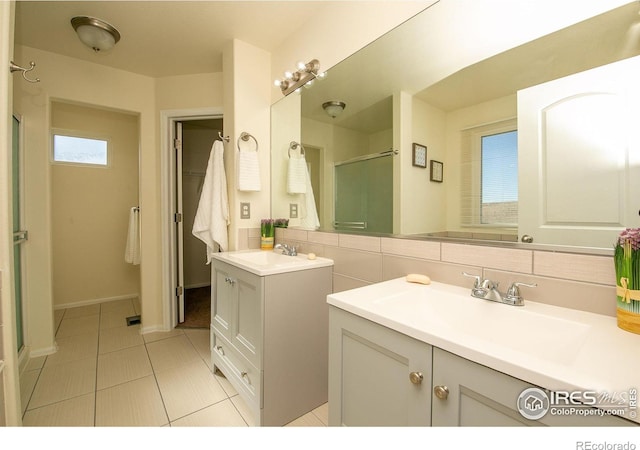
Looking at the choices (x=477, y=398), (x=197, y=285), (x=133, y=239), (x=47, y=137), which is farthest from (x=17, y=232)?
(x=477, y=398)

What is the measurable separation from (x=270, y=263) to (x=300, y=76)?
1.28m

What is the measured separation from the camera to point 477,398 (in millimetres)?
567

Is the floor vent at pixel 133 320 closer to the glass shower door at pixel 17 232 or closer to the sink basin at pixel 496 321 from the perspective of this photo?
the glass shower door at pixel 17 232

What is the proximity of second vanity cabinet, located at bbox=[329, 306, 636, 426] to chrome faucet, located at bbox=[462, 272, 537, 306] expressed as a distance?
1.23 ft

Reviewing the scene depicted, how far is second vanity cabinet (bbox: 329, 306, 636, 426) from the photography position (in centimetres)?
53

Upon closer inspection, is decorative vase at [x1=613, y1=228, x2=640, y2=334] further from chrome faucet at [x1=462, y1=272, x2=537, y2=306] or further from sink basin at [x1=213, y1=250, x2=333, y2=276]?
sink basin at [x1=213, y1=250, x2=333, y2=276]

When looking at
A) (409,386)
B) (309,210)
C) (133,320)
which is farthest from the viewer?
(133,320)

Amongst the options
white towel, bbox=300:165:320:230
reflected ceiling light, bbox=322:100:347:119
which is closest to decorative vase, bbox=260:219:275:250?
white towel, bbox=300:165:320:230

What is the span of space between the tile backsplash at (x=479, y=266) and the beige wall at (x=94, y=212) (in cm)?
307

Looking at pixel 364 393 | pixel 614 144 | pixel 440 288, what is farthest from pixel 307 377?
pixel 614 144

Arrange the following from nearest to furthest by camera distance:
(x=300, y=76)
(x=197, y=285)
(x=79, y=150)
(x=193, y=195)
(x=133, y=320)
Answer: (x=300, y=76) < (x=133, y=320) < (x=79, y=150) < (x=193, y=195) < (x=197, y=285)

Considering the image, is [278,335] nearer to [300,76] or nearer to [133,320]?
[300,76]
